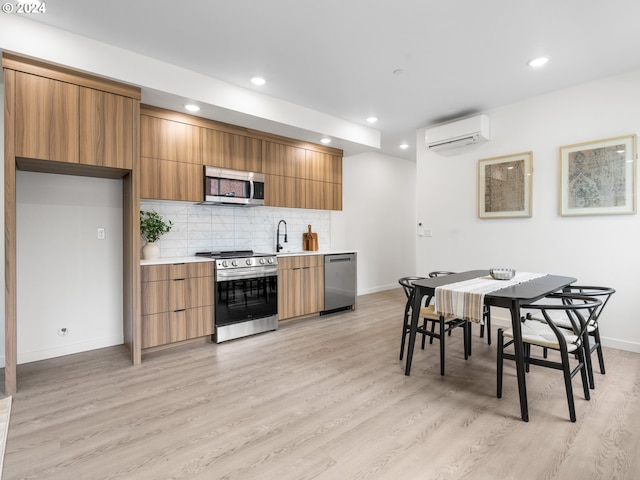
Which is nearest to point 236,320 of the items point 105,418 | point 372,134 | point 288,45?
point 105,418

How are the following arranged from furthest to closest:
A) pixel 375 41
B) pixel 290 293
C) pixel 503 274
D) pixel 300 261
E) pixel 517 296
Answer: pixel 300 261
pixel 290 293
pixel 503 274
pixel 375 41
pixel 517 296

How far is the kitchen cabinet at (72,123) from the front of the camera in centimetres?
260

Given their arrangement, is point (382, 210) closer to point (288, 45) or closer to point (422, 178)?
point (422, 178)

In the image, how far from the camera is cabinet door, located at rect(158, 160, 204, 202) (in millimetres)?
3615

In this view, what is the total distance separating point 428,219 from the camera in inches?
201

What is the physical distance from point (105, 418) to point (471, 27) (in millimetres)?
3878

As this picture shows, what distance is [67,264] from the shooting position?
337 cm

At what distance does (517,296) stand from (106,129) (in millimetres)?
3505

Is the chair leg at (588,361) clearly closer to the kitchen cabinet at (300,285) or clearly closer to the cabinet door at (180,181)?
the kitchen cabinet at (300,285)

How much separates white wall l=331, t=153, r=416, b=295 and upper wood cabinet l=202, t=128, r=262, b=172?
197 centimetres

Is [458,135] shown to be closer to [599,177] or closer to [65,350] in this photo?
[599,177]

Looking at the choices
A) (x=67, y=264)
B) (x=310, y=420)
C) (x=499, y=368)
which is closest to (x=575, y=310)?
(x=499, y=368)

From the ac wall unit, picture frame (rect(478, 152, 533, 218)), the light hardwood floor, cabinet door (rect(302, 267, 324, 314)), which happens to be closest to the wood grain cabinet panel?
the light hardwood floor

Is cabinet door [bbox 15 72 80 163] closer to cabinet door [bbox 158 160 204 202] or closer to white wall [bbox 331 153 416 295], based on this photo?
cabinet door [bbox 158 160 204 202]
